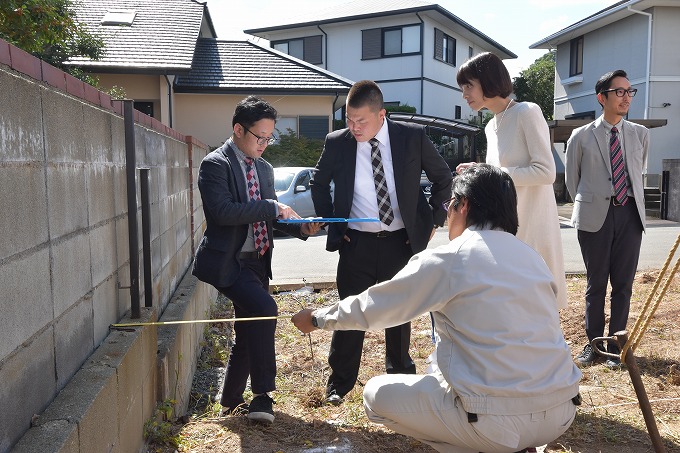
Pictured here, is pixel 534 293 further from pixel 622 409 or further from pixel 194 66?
pixel 194 66

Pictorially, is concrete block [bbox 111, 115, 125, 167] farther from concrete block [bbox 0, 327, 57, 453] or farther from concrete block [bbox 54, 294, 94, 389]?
concrete block [bbox 0, 327, 57, 453]

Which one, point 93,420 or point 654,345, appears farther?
point 654,345

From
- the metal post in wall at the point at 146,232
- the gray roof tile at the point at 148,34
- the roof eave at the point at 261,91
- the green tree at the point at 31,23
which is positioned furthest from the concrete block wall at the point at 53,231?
the roof eave at the point at 261,91

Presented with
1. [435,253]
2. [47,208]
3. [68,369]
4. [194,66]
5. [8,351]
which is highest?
[194,66]

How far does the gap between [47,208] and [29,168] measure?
0.22 metres

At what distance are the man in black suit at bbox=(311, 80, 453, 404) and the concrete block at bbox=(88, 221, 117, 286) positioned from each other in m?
1.41

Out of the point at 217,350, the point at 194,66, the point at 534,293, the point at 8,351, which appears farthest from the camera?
the point at 194,66

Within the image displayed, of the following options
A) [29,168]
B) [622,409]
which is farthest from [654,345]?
[29,168]

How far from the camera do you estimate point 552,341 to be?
268 centimetres

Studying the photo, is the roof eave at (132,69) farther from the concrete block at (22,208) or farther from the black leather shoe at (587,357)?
the concrete block at (22,208)

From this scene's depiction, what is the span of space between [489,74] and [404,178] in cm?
80

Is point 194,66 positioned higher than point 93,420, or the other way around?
point 194,66

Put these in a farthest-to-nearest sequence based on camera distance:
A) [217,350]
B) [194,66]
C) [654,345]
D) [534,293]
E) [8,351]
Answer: [194,66] → [217,350] → [654,345] → [534,293] → [8,351]

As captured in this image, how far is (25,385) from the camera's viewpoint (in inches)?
87.3
